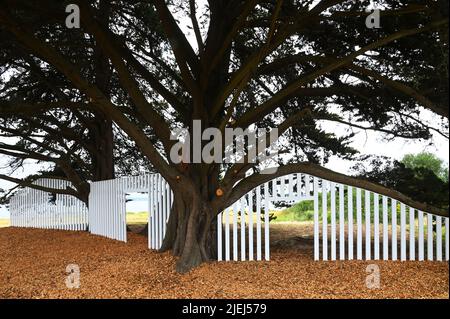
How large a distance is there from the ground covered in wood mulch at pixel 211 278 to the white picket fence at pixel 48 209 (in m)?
5.52

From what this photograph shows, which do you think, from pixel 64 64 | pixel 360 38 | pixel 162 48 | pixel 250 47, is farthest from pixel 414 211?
pixel 162 48

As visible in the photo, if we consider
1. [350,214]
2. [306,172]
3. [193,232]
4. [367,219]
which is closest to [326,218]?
[350,214]

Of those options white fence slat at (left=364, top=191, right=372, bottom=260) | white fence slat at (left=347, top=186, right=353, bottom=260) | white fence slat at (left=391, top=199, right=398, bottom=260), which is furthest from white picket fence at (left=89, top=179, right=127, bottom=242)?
white fence slat at (left=391, top=199, right=398, bottom=260)

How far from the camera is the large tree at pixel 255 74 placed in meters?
7.09

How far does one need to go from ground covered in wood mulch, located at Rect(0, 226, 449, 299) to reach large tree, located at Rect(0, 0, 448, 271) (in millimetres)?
619

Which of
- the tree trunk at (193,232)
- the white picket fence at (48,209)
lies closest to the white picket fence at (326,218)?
the tree trunk at (193,232)

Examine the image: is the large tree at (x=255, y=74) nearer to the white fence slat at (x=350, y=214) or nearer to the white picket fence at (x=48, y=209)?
the white fence slat at (x=350, y=214)

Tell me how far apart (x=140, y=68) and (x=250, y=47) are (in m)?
2.80

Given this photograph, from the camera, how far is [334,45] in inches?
344

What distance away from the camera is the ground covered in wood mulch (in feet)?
19.1

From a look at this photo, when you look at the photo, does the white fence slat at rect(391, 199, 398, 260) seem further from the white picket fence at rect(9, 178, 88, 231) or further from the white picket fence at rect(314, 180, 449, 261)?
the white picket fence at rect(9, 178, 88, 231)

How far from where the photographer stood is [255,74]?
29.3 feet

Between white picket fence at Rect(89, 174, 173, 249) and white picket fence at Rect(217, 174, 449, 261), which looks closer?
white picket fence at Rect(217, 174, 449, 261)
